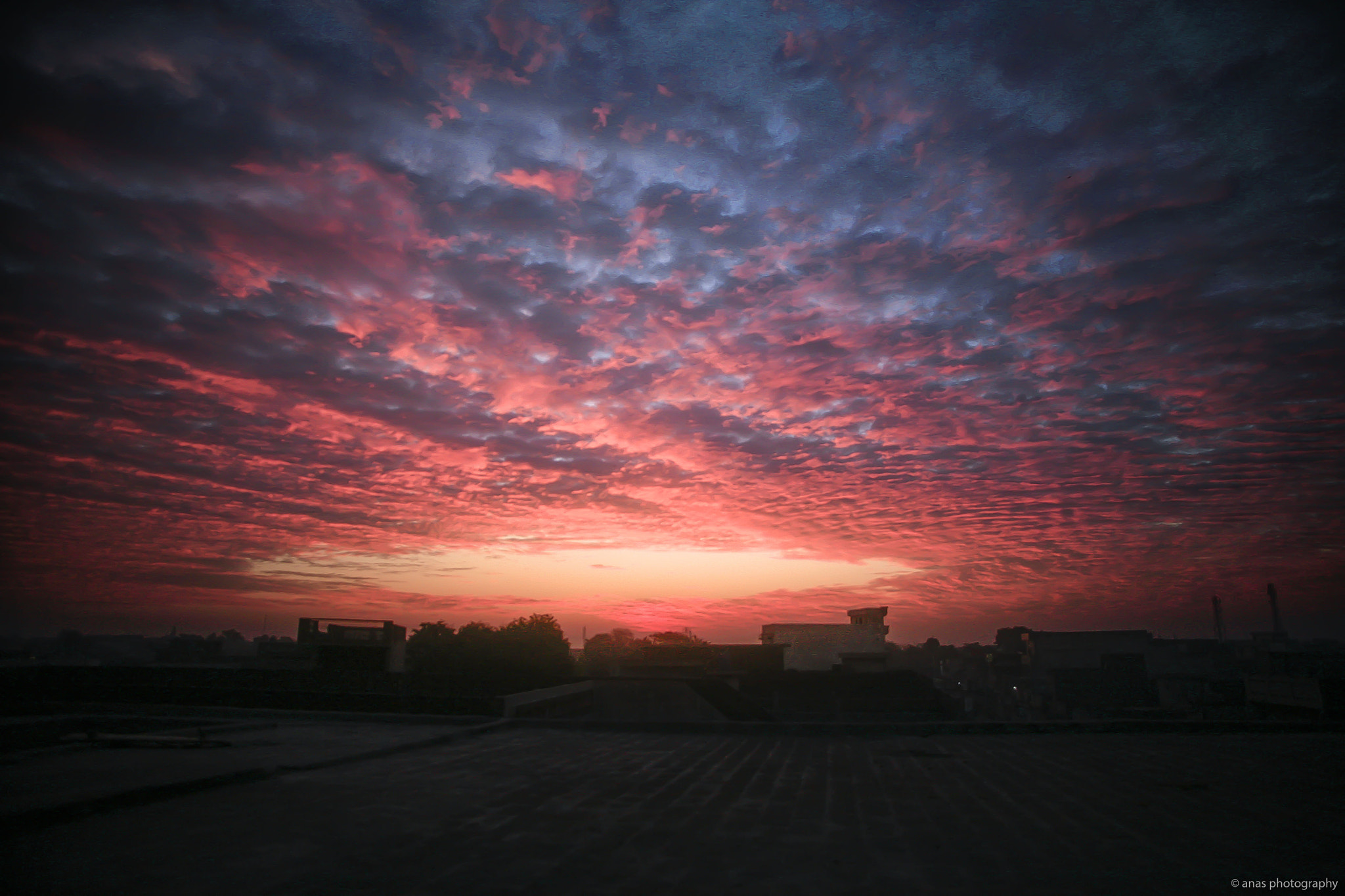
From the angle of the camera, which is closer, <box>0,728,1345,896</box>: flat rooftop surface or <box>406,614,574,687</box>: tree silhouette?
<box>0,728,1345,896</box>: flat rooftop surface

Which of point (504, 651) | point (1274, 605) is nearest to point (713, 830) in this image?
point (504, 651)

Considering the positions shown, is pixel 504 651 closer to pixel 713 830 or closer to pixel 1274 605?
pixel 713 830

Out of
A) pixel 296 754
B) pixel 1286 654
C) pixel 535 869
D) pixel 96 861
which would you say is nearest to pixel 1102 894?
pixel 535 869

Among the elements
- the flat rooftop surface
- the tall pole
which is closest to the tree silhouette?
the flat rooftop surface

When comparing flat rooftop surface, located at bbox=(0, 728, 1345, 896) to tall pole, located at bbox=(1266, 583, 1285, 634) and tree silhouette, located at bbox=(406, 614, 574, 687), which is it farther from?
tall pole, located at bbox=(1266, 583, 1285, 634)

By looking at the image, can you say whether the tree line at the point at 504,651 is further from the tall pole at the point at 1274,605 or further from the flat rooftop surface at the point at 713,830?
the tall pole at the point at 1274,605

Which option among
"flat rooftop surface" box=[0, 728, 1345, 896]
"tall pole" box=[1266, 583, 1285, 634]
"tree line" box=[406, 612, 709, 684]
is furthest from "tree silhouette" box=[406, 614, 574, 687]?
"tall pole" box=[1266, 583, 1285, 634]

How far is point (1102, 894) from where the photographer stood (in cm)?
487

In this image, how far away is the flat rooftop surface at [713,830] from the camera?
5.00 metres

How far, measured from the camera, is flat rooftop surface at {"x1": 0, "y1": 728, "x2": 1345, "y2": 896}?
5000 millimetres

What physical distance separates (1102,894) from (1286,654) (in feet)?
218

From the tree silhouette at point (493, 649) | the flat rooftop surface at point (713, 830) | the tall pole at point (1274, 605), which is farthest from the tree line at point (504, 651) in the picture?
the tall pole at point (1274, 605)

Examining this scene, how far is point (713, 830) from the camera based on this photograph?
635 centimetres

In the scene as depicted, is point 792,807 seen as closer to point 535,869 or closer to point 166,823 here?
point 535,869
